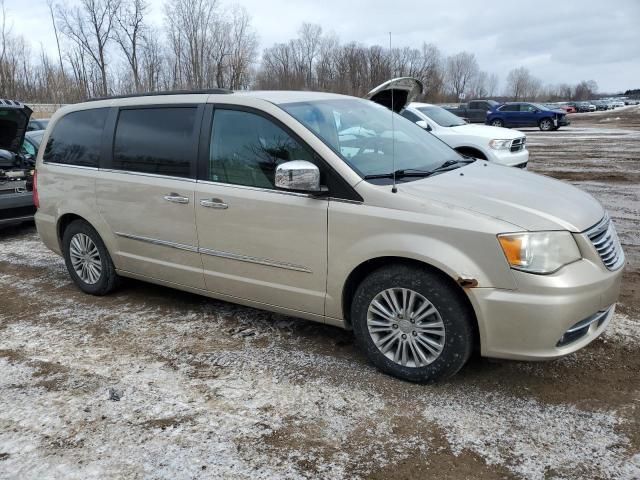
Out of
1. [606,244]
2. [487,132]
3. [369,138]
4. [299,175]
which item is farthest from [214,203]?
[487,132]

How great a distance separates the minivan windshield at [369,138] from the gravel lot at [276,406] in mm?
1352

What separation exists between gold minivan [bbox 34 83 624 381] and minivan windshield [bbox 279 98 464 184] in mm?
16

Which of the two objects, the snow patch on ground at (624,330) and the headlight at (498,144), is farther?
the headlight at (498,144)

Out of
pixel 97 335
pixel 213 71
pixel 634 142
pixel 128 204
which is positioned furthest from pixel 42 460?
pixel 213 71

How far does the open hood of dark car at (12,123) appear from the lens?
6797 mm

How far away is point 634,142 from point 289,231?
68.2 ft

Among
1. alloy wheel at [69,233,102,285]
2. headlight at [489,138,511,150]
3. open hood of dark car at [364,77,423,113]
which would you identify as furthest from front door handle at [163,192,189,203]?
headlight at [489,138,511,150]

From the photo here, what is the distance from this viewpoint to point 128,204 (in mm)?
4578

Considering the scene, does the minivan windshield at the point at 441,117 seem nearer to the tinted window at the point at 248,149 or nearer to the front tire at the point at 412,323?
the tinted window at the point at 248,149

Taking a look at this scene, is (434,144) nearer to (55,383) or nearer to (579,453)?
(579,453)

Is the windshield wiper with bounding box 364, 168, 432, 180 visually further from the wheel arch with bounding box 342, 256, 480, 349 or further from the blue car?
the blue car

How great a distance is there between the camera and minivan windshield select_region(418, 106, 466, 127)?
36.2 ft

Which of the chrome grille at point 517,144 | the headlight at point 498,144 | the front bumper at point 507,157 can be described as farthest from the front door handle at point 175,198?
the chrome grille at point 517,144

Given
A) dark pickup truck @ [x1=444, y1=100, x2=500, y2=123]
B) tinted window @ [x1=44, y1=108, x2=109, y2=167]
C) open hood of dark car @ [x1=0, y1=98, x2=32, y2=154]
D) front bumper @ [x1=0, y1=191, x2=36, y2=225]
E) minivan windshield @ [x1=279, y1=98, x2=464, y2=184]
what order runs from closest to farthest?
minivan windshield @ [x1=279, y1=98, x2=464, y2=184] → tinted window @ [x1=44, y1=108, x2=109, y2=167] → open hood of dark car @ [x1=0, y1=98, x2=32, y2=154] → front bumper @ [x1=0, y1=191, x2=36, y2=225] → dark pickup truck @ [x1=444, y1=100, x2=500, y2=123]
